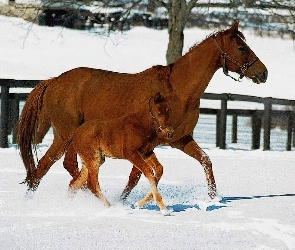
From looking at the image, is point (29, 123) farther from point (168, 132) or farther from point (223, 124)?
point (223, 124)

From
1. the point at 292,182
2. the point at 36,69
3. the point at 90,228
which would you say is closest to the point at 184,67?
the point at 90,228

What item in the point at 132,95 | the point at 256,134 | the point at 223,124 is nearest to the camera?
the point at 132,95

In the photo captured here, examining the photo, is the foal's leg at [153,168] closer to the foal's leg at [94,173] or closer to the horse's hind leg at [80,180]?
the foal's leg at [94,173]

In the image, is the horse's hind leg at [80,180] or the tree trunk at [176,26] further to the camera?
the tree trunk at [176,26]

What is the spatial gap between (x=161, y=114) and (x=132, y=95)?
93cm

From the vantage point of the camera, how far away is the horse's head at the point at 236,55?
7.37 meters

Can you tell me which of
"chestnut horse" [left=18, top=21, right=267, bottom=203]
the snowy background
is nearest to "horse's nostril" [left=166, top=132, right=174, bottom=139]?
"chestnut horse" [left=18, top=21, right=267, bottom=203]

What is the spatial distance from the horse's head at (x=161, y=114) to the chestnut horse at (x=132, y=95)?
1.19 ft

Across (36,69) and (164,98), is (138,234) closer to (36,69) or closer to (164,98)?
(164,98)

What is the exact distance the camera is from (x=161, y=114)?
672 cm

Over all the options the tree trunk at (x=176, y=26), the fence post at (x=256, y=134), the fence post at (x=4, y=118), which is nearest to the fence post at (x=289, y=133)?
the fence post at (x=256, y=134)

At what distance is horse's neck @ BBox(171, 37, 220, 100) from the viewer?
7.38m

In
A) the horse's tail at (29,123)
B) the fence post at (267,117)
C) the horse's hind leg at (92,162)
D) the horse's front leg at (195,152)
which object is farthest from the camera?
the fence post at (267,117)

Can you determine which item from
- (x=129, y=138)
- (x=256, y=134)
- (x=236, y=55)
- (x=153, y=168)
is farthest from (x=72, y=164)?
(x=256, y=134)
